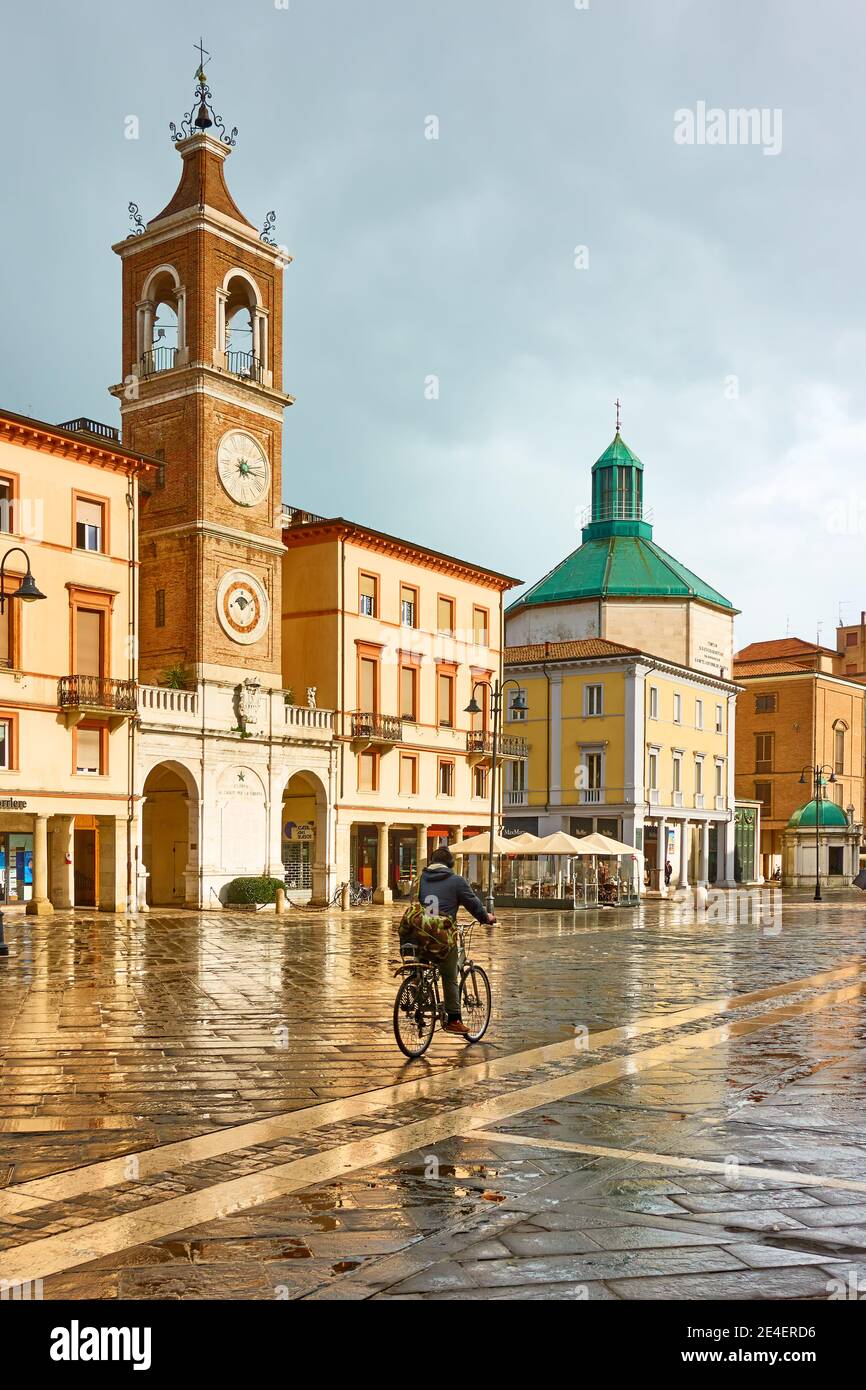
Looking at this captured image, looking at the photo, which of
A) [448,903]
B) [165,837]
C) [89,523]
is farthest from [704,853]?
[448,903]

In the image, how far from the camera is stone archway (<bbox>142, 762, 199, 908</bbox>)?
3897 centimetres

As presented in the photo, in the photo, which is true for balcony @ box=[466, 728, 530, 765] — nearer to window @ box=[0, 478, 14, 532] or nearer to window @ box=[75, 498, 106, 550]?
window @ box=[75, 498, 106, 550]

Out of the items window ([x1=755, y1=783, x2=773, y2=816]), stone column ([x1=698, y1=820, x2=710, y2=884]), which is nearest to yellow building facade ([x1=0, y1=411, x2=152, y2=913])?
stone column ([x1=698, y1=820, x2=710, y2=884])

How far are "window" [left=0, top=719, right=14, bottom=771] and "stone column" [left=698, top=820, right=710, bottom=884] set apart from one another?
39848 mm

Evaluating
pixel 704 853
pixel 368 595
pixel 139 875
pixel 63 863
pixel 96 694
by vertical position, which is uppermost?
pixel 368 595

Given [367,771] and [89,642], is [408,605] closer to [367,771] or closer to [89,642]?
[367,771]

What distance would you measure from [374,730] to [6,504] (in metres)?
15.5

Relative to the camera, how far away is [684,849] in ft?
202

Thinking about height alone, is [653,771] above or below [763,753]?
below

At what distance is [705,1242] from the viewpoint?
580cm

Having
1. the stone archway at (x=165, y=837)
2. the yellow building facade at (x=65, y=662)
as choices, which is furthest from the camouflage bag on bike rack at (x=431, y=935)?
the stone archway at (x=165, y=837)

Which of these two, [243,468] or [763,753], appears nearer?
[243,468]

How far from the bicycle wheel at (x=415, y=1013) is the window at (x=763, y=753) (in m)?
70.2
